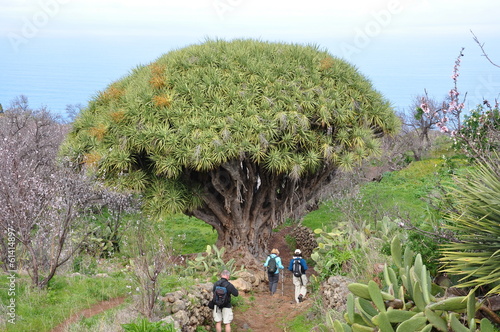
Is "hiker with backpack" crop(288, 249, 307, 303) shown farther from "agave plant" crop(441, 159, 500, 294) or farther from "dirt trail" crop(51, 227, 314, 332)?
"agave plant" crop(441, 159, 500, 294)

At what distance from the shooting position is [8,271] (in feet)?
39.8

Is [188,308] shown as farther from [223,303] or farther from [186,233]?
[186,233]

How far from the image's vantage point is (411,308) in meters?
7.52

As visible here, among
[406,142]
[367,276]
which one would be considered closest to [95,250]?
[367,276]

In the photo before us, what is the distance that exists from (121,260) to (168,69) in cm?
583

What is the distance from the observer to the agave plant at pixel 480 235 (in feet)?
23.8

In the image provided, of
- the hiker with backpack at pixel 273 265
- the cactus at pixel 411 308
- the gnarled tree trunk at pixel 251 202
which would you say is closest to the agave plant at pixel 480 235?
the cactus at pixel 411 308

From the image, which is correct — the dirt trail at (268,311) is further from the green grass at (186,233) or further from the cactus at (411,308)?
the green grass at (186,233)

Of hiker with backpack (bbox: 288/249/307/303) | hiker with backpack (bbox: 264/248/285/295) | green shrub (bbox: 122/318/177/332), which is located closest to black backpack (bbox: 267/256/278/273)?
hiker with backpack (bbox: 264/248/285/295)

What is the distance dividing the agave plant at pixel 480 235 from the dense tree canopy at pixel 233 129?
19.2 feet

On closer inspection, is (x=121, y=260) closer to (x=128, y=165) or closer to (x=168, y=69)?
(x=128, y=165)

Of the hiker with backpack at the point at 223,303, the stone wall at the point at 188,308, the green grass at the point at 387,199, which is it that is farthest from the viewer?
the green grass at the point at 387,199

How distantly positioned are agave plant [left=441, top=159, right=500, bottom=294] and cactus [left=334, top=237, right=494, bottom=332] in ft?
1.36

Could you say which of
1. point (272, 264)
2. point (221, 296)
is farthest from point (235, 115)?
point (221, 296)
